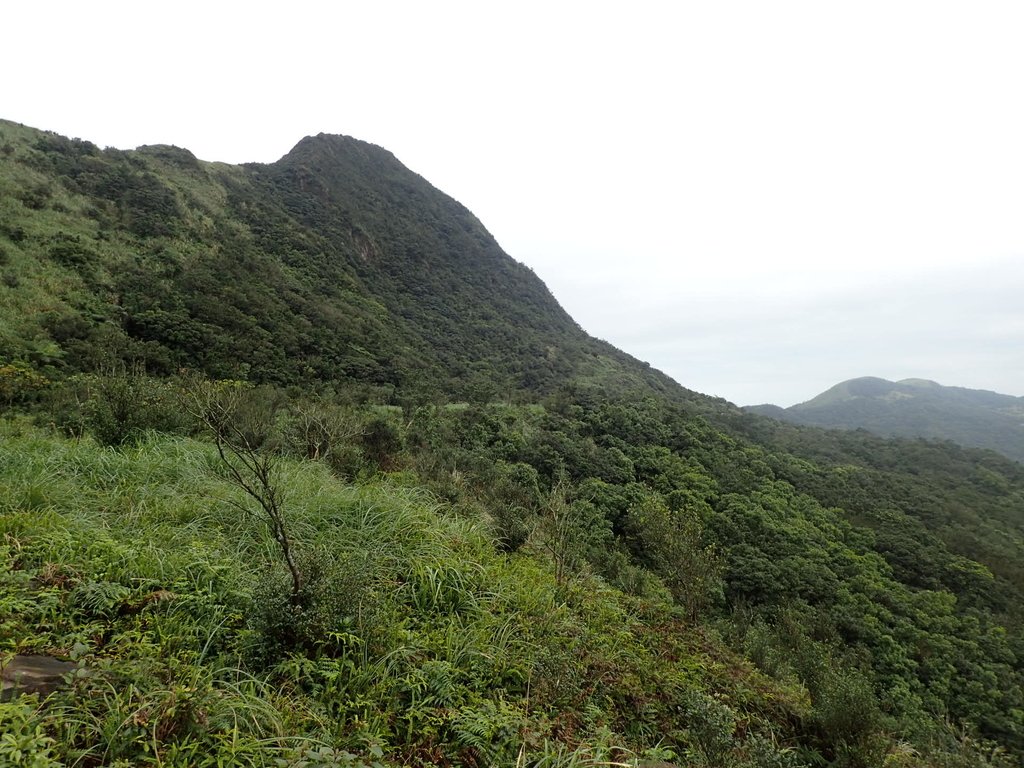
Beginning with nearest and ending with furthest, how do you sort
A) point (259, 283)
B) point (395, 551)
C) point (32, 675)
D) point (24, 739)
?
point (24, 739), point (32, 675), point (395, 551), point (259, 283)

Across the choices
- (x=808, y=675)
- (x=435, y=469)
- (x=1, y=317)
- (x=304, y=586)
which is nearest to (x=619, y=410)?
(x=435, y=469)

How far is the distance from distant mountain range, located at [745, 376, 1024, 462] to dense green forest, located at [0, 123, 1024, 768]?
55622 mm

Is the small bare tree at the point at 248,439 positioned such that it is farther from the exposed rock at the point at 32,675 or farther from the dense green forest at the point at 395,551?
the exposed rock at the point at 32,675

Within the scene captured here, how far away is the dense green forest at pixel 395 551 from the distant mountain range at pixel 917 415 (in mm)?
55622

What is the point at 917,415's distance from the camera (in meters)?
90.4

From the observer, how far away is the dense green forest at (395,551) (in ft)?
7.77

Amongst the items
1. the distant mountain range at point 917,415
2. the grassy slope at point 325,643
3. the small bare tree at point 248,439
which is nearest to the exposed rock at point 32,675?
the grassy slope at point 325,643

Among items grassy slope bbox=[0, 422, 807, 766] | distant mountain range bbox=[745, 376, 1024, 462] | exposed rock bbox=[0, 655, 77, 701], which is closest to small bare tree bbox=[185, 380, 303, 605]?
grassy slope bbox=[0, 422, 807, 766]

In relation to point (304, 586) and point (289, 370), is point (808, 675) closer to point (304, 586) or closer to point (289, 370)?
point (304, 586)

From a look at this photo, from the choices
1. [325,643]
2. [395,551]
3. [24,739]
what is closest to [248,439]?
[395,551]

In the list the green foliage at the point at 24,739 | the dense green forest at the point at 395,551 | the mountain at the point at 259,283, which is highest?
the mountain at the point at 259,283

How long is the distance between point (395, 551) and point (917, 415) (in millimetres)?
121660

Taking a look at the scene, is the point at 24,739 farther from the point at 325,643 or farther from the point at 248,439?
the point at 248,439

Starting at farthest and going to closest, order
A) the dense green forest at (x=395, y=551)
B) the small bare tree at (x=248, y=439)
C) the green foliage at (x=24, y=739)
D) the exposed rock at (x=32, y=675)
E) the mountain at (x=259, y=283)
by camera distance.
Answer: the mountain at (x=259, y=283)
the small bare tree at (x=248, y=439)
the dense green forest at (x=395, y=551)
the exposed rock at (x=32, y=675)
the green foliage at (x=24, y=739)
